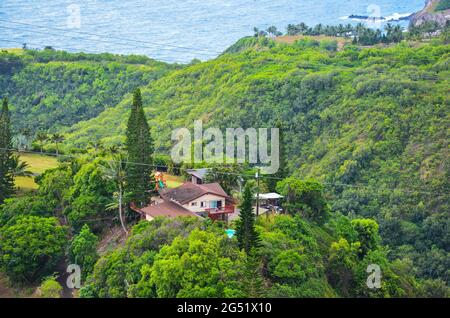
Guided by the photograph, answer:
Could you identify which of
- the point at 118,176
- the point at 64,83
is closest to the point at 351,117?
the point at 118,176

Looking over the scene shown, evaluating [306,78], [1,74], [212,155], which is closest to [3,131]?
[212,155]

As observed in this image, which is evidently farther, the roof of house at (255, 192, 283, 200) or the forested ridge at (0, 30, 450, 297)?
the roof of house at (255, 192, 283, 200)

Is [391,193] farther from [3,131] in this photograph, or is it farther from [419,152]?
[3,131]

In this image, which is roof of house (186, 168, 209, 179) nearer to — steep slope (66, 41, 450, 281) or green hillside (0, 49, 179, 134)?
steep slope (66, 41, 450, 281)

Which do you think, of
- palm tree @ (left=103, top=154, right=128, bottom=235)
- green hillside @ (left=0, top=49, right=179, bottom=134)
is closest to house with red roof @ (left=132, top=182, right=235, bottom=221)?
palm tree @ (left=103, top=154, right=128, bottom=235)

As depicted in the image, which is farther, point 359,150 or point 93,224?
point 359,150

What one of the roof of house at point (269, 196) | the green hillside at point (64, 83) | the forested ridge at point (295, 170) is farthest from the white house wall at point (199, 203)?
the green hillside at point (64, 83)

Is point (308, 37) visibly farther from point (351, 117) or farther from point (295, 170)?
Result: point (295, 170)
